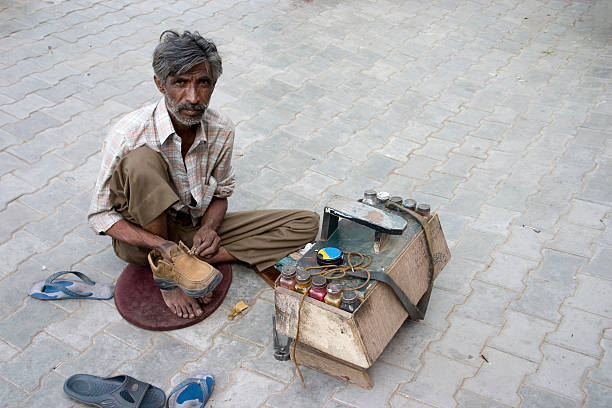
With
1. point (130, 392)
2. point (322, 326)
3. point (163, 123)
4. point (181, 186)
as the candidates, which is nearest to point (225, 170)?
point (181, 186)

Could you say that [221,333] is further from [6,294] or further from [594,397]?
[594,397]

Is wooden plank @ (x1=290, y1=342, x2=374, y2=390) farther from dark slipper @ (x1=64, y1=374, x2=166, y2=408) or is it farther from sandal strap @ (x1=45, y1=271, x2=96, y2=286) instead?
sandal strap @ (x1=45, y1=271, x2=96, y2=286)

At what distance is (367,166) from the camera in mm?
4688

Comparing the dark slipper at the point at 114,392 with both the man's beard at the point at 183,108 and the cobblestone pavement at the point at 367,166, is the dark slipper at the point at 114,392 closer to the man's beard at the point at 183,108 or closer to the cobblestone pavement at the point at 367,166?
the cobblestone pavement at the point at 367,166

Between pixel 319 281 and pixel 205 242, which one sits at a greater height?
pixel 319 281

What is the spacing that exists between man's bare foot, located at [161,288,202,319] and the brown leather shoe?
0.12 metres

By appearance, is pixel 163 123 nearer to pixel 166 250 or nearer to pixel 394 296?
pixel 166 250

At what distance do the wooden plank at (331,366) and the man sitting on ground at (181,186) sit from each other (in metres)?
0.56

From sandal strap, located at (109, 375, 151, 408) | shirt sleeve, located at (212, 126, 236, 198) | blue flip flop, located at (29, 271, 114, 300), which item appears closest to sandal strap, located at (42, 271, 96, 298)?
blue flip flop, located at (29, 271, 114, 300)

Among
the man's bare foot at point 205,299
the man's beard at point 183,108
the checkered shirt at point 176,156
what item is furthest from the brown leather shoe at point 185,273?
the man's beard at point 183,108

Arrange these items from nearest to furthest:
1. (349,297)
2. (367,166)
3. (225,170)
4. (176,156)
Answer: (349,297) < (176,156) < (225,170) < (367,166)

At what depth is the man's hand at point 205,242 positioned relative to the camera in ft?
11.1

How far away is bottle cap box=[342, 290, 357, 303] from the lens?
2663 mm

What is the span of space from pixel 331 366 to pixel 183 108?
4.70 ft
